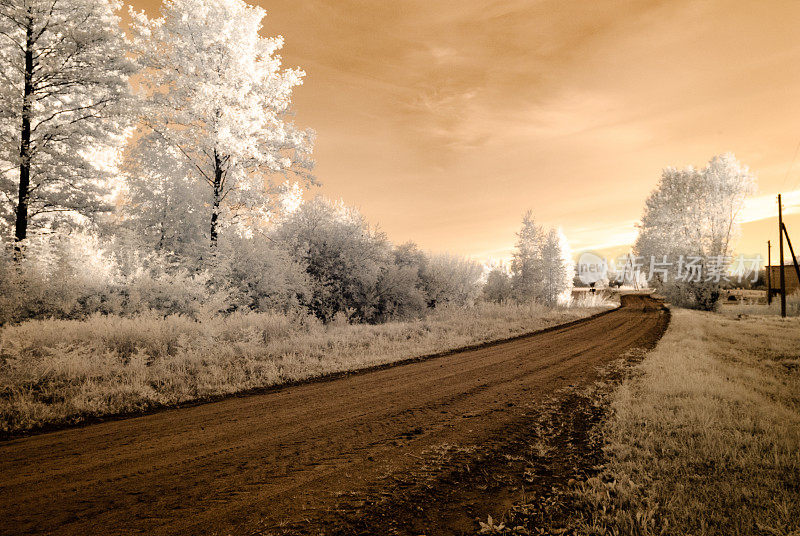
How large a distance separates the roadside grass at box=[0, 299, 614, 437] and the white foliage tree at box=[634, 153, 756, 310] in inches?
1211

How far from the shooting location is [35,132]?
14062 mm

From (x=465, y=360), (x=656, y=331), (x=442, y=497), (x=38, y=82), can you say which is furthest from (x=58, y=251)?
(x=656, y=331)

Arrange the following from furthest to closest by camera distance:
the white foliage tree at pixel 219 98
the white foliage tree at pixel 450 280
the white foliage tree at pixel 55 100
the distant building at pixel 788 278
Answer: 1. the distant building at pixel 788 278
2. the white foliage tree at pixel 450 280
3. the white foliage tree at pixel 219 98
4. the white foliage tree at pixel 55 100

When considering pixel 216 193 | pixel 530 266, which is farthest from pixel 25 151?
pixel 530 266

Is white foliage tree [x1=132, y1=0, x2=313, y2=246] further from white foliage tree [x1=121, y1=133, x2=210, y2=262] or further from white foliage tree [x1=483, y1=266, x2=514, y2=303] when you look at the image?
white foliage tree [x1=483, y1=266, x2=514, y2=303]

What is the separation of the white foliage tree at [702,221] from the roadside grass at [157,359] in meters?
30.8

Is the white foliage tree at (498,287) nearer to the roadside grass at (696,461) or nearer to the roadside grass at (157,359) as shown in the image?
the roadside grass at (157,359)

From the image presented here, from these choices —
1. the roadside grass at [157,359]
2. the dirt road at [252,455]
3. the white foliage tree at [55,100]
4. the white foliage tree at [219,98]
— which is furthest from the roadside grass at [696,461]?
the white foliage tree at [55,100]

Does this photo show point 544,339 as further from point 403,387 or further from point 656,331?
point 403,387

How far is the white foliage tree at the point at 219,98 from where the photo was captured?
16.1m

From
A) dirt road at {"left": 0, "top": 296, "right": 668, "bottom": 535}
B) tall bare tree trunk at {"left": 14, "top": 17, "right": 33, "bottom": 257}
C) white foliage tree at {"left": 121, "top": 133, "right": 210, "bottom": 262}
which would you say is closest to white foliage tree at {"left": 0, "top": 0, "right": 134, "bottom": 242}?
tall bare tree trunk at {"left": 14, "top": 17, "right": 33, "bottom": 257}

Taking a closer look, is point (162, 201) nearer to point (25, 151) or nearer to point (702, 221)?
point (25, 151)

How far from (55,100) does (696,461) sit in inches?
921

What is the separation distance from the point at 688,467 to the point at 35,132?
21667 millimetres
